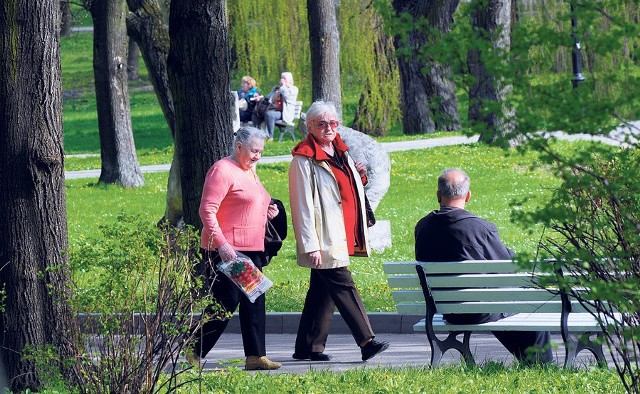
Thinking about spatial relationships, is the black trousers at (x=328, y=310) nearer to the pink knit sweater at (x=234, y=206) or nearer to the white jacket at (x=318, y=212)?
the white jacket at (x=318, y=212)

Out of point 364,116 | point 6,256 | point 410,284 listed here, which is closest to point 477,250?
point 410,284

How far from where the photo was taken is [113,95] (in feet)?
74.2

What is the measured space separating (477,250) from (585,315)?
776 mm

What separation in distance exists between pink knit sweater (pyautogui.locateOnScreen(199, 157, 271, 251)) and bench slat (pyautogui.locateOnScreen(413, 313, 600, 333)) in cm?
131

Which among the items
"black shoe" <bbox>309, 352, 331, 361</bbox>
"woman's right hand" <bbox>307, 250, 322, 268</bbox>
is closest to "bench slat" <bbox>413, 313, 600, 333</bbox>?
"woman's right hand" <bbox>307, 250, 322, 268</bbox>

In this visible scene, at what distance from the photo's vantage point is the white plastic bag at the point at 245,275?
8782 mm

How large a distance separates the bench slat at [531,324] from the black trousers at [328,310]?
71 centimetres

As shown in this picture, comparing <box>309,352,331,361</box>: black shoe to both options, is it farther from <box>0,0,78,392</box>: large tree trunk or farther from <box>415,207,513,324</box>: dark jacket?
<box>0,0,78,392</box>: large tree trunk

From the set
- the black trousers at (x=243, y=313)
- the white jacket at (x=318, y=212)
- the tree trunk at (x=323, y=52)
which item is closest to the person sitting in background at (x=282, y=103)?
the tree trunk at (x=323, y=52)

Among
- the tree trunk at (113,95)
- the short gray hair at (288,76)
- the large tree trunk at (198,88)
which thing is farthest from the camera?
the short gray hair at (288,76)

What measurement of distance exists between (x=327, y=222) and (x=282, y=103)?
72.5ft

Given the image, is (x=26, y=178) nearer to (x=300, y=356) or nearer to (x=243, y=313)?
(x=243, y=313)

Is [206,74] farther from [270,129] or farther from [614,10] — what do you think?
[270,129]

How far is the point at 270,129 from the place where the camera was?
1242 inches
